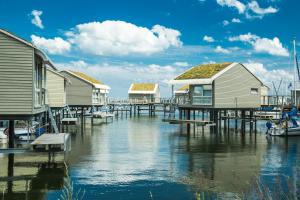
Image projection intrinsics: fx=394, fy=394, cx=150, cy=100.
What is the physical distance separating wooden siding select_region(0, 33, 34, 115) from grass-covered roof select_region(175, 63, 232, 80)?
2591cm

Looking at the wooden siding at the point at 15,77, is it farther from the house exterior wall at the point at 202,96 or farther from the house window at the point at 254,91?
the house window at the point at 254,91

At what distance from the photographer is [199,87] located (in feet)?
144

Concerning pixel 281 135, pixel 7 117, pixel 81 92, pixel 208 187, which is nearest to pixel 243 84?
pixel 281 135

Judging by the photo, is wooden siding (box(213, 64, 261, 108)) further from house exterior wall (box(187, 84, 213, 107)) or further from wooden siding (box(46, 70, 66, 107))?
wooden siding (box(46, 70, 66, 107))

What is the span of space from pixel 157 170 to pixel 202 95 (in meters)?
21.7

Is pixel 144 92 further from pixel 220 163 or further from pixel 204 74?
pixel 220 163

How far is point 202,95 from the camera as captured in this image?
142ft

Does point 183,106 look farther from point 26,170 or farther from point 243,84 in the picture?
point 26,170

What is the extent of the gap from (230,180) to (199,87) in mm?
24487

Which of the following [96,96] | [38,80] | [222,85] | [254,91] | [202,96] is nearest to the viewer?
[38,80]

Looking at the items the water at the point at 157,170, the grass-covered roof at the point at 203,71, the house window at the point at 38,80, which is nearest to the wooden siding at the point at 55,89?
the water at the point at 157,170

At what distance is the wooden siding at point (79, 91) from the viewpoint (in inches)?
2258

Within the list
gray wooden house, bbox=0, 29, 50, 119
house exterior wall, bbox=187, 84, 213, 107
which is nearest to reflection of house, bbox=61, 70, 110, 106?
house exterior wall, bbox=187, 84, 213, 107

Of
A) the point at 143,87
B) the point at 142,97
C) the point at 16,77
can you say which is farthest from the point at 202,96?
the point at 143,87
